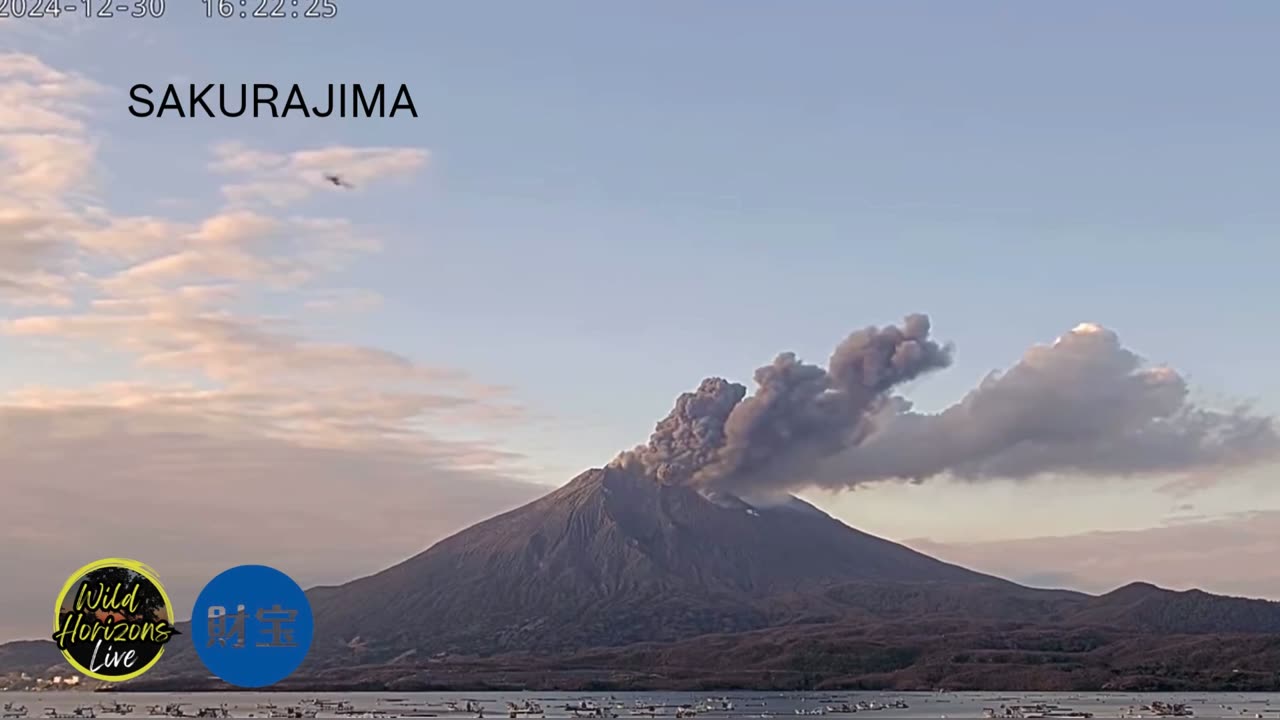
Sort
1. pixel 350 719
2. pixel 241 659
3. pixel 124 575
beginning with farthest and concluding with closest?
pixel 350 719
pixel 124 575
pixel 241 659

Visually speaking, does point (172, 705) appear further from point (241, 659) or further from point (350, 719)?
point (241, 659)

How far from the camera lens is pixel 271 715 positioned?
15600cm

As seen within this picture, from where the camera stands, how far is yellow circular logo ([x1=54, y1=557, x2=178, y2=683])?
94.6 feet

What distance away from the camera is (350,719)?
145m

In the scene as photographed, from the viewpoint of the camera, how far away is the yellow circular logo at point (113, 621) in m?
28.8

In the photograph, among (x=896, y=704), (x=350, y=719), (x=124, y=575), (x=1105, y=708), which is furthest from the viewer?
(x=896, y=704)

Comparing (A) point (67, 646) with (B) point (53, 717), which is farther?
(B) point (53, 717)

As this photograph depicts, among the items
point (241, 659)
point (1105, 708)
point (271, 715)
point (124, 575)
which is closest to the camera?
point (241, 659)

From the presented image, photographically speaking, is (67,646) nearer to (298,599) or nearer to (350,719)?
(298,599)

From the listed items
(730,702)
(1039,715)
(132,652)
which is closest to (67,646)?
(132,652)

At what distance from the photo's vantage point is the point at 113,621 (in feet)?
96.9

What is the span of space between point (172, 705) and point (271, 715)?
41.4m

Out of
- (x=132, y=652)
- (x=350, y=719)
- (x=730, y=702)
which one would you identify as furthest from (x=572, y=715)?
(x=132, y=652)

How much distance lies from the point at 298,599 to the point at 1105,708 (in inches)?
6170
